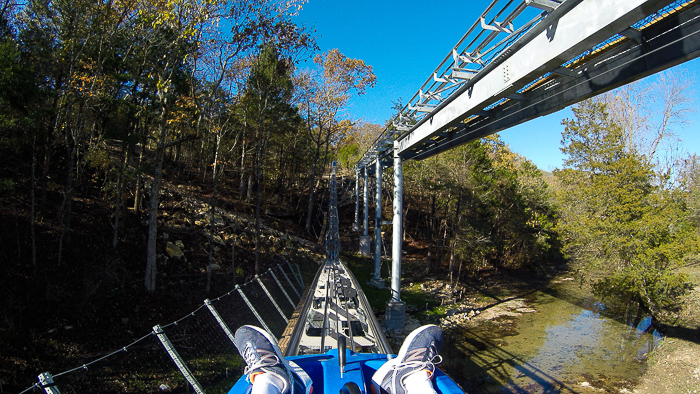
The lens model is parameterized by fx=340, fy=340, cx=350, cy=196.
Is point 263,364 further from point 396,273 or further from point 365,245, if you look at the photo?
point 365,245

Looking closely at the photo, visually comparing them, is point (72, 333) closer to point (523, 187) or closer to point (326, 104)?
point (326, 104)

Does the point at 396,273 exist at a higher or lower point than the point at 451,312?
higher

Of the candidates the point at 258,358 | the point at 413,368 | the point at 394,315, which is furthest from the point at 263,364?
the point at 394,315

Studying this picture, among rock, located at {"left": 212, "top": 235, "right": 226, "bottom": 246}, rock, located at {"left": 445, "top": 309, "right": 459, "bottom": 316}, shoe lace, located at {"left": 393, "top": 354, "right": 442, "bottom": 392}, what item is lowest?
rock, located at {"left": 445, "top": 309, "right": 459, "bottom": 316}

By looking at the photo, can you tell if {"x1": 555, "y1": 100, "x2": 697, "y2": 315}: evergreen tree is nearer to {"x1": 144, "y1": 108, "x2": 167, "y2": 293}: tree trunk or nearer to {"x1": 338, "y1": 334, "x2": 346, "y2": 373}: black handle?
{"x1": 338, "y1": 334, "x2": 346, "y2": 373}: black handle

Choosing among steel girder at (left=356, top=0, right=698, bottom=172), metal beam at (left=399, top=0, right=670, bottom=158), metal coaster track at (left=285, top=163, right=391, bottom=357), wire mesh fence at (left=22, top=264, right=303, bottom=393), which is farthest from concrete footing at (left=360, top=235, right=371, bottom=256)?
metal beam at (left=399, top=0, right=670, bottom=158)

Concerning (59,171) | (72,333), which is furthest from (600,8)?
(59,171)
